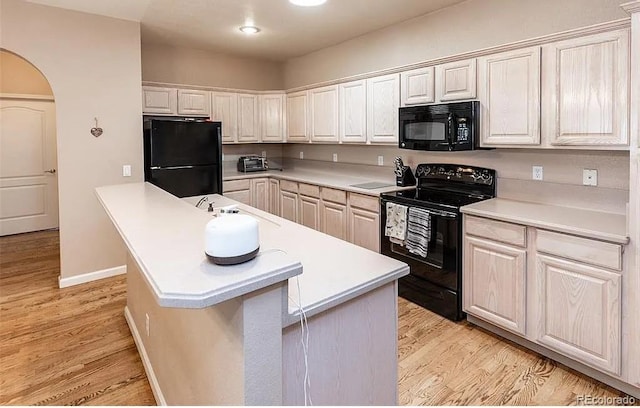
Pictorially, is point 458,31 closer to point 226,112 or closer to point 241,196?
point 226,112

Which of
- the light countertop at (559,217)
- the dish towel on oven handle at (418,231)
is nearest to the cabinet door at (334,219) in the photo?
the dish towel on oven handle at (418,231)

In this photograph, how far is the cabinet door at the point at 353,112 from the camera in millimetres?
4102

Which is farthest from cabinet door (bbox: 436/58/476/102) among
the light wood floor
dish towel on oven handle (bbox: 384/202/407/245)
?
the light wood floor

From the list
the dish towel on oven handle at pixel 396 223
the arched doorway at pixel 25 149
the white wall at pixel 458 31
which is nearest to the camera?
the white wall at pixel 458 31

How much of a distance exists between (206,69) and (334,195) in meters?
2.69

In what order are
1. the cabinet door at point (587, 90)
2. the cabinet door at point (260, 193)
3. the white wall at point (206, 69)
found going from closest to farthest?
the cabinet door at point (587, 90) < the white wall at point (206, 69) < the cabinet door at point (260, 193)

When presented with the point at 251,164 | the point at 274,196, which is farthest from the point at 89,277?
the point at 251,164

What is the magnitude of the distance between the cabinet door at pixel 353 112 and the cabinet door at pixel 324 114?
0.10 meters

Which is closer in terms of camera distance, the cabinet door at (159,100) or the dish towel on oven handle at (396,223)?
the dish towel on oven handle at (396,223)

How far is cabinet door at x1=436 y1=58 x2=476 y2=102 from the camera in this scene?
9.98 ft

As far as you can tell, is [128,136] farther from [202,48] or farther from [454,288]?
[454,288]

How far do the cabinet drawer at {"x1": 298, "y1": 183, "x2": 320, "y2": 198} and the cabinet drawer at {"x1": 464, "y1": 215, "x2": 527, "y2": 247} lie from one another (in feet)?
6.42

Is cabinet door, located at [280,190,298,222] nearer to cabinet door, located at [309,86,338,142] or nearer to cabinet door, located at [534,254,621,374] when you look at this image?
cabinet door, located at [309,86,338,142]

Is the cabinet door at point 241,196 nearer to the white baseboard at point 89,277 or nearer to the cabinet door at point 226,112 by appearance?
the cabinet door at point 226,112
